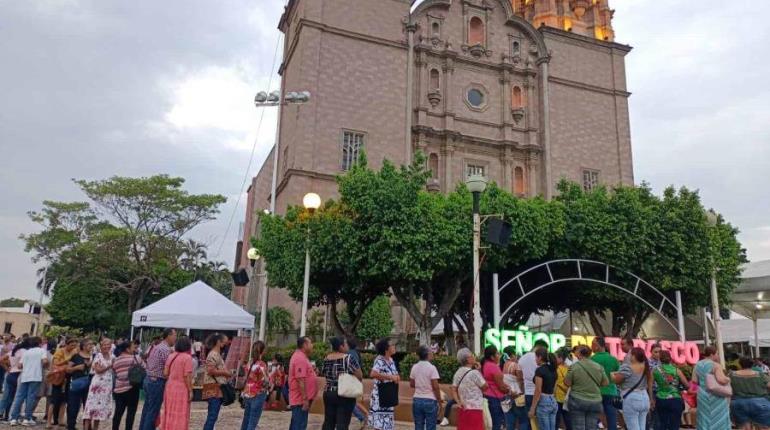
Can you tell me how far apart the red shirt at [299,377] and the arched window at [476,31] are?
27967 millimetres

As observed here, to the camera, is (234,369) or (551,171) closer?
(234,369)

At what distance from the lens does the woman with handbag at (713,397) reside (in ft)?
25.7

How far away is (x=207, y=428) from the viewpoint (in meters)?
8.20

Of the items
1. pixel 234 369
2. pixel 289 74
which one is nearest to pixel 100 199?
pixel 289 74

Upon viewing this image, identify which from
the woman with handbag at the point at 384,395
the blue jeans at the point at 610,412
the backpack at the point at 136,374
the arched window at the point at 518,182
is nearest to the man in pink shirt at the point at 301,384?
the woman with handbag at the point at 384,395

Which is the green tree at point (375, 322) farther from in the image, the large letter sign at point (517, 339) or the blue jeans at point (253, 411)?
the blue jeans at point (253, 411)

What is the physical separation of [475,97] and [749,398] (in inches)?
999

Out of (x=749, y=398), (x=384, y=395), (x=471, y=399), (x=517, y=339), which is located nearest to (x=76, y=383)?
(x=384, y=395)

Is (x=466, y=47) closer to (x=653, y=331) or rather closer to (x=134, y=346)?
(x=653, y=331)

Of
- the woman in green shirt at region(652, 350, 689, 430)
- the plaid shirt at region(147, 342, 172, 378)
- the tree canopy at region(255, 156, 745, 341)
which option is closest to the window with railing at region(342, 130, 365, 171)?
the tree canopy at region(255, 156, 745, 341)

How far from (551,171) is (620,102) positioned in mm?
6782

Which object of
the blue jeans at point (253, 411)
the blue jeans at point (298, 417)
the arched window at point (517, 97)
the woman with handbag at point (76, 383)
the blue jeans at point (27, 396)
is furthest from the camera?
the arched window at point (517, 97)

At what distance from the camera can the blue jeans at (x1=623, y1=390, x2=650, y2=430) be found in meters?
7.78

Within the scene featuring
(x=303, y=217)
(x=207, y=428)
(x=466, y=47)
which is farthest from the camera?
(x=466, y=47)
